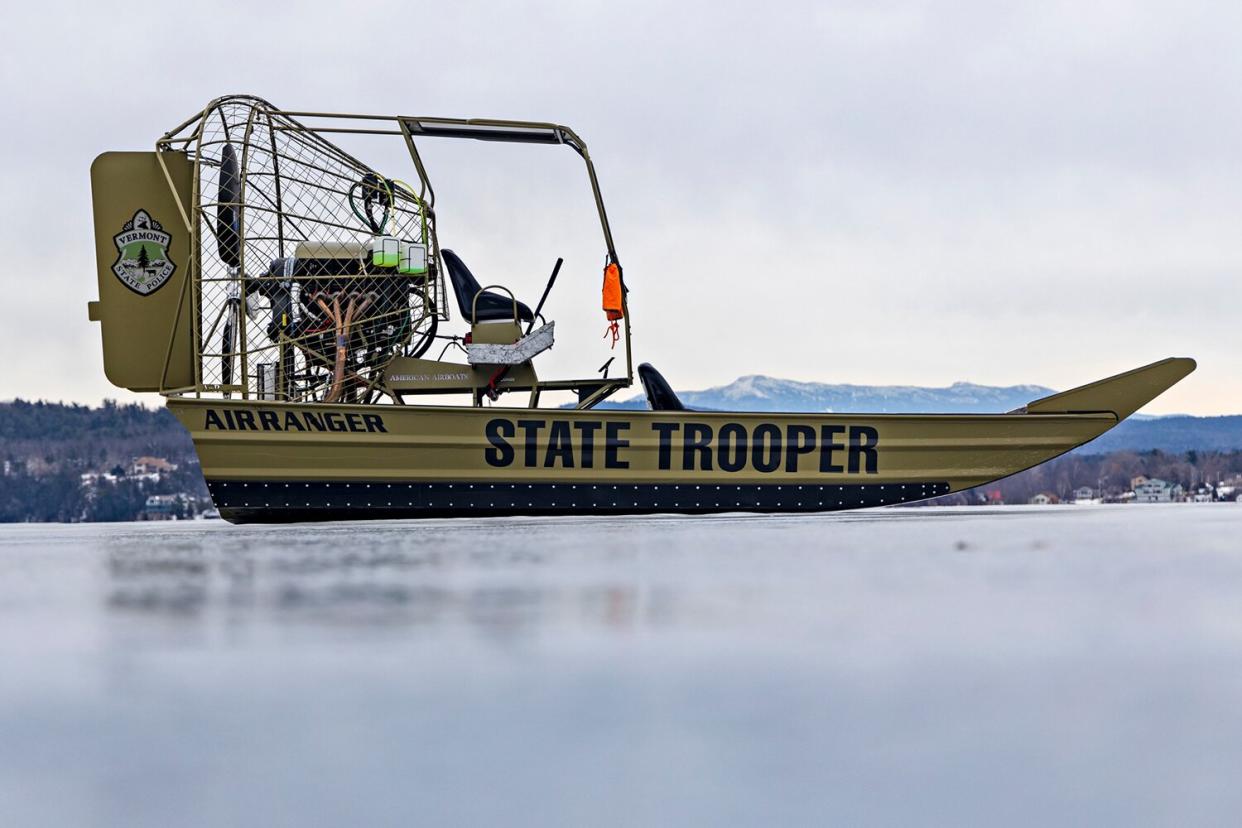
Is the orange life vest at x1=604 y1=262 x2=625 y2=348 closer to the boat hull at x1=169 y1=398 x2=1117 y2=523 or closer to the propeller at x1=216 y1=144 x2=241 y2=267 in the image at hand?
the boat hull at x1=169 y1=398 x2=1117 y2=523

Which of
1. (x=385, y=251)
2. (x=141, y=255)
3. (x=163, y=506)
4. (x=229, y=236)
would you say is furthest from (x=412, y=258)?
(x=163, y=506)

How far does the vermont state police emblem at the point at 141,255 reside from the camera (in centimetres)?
1623

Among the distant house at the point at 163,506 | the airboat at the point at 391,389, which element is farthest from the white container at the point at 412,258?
the distant house at the point at 163,506

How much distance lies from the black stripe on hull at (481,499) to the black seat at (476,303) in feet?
7.20

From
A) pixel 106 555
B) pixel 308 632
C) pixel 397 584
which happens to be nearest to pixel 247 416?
pixel 106 555

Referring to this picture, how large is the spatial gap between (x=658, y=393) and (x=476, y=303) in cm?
255

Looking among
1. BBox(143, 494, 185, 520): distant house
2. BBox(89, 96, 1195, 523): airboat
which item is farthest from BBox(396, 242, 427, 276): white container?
BBox(143, 494, 185, 520): distant house

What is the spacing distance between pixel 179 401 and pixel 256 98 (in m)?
3.79

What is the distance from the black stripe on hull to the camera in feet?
50.2

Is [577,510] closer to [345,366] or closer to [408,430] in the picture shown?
[408,430]

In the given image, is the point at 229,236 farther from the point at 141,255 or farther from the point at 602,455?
the point at 602,455

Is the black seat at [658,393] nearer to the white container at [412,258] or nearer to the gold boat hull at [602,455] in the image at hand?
the gold boat hull at [602,455]

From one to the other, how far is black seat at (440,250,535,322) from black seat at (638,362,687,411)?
1.67 m

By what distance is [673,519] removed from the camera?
50.1ft
